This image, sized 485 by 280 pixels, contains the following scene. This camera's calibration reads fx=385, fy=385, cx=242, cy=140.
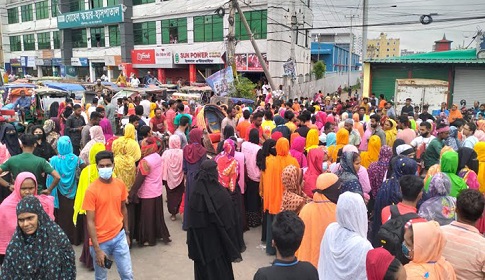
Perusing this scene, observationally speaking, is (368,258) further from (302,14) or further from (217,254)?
(302,14)

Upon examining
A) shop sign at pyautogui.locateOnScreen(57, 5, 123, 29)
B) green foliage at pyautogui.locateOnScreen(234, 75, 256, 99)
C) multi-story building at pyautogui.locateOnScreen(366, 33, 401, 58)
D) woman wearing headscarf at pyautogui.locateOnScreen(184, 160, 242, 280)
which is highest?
multi-story building at pyautogui.locateOnScreen(366, 33, 401, 58)

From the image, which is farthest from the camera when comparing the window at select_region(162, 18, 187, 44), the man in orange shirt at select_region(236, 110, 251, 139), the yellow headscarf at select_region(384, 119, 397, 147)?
the window at select_region(162, 18, 187, 44)

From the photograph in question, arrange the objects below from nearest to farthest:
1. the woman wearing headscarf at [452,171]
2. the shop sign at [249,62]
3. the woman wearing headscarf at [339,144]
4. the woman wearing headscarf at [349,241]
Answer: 1. the woman wearing headscarf at [349,241]
2. the woman wearing headscarf at [452,171]
3. the woman wearing headscarf at [339,144]
4. the shop sign at [249,62]

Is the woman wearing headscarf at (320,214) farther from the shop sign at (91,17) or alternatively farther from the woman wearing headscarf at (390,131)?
the shop sign at (91,17)

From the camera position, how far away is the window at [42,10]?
44441mm

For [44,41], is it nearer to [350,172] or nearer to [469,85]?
[469,85]

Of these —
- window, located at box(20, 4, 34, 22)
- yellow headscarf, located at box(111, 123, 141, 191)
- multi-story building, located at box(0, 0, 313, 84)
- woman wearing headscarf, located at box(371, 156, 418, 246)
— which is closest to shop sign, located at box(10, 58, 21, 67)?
multi-story building, located at box(0, 0, 313, 84)

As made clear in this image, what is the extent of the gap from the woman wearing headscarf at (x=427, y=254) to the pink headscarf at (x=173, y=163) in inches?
193

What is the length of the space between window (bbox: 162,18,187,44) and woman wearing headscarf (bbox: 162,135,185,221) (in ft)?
83.6

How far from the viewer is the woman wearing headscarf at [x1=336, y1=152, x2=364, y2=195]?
14.6 feet

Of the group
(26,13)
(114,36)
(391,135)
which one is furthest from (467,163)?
(26,13)

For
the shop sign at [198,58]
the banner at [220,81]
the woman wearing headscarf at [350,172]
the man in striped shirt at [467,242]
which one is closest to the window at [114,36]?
the shop sign at [198,58]

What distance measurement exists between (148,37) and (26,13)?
934 inches

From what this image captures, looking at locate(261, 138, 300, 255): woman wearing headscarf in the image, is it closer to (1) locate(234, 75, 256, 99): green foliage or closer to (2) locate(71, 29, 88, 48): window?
(1) locate(234, 75, 256, 99): green foliage
